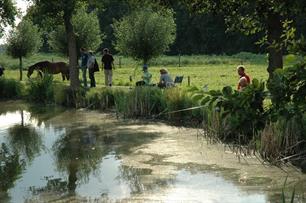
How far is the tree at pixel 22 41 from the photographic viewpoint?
123 ft

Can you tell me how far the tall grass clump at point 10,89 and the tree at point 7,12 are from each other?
5816mm

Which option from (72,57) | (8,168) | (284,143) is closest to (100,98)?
(72,57)

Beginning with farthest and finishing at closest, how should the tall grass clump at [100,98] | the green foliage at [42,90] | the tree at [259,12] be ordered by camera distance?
the green foliage at [42,90]
the tall grass clump at [100,98]
the tree at [259,12]

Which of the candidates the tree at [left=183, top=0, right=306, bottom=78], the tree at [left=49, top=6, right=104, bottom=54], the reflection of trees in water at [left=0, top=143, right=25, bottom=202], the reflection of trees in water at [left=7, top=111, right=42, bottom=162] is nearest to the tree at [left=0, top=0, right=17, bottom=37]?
the tree at [left=49, top=6, right=104, bottom=54]

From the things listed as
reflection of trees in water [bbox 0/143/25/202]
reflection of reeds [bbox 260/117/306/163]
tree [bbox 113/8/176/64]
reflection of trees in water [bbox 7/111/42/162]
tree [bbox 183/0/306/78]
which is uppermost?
tree [bbox 113/8/176/64]

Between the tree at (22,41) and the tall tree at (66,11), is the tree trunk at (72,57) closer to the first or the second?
the tall tree at (66,11)

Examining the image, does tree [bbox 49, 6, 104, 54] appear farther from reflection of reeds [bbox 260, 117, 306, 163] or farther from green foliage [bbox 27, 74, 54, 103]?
reflection of reeds [bbox 260, 117, 306, 163]

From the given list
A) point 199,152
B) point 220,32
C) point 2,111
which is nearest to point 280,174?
point 199,152

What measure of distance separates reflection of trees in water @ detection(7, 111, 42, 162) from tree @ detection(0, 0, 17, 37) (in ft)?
49.8

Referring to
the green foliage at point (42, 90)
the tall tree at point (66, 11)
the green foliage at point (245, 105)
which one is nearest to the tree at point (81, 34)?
the tall tree at point (66, 11)

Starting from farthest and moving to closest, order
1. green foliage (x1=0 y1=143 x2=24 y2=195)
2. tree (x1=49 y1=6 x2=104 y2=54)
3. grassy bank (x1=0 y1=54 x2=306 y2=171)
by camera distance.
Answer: tree (x1=49 y1=6 x2=104 y2=54) < green foliage (x1=0 y1=143 x2=24 y2=195) < grassy bank (x1=0 y1=54 x2=306 y2=171)

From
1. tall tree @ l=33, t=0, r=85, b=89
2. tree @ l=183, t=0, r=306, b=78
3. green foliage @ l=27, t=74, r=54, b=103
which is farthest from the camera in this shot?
green foliage @ l=27, t=74, r=54, b=103

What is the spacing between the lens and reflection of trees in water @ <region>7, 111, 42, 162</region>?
1236cm

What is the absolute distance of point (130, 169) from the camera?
10.1 metres
